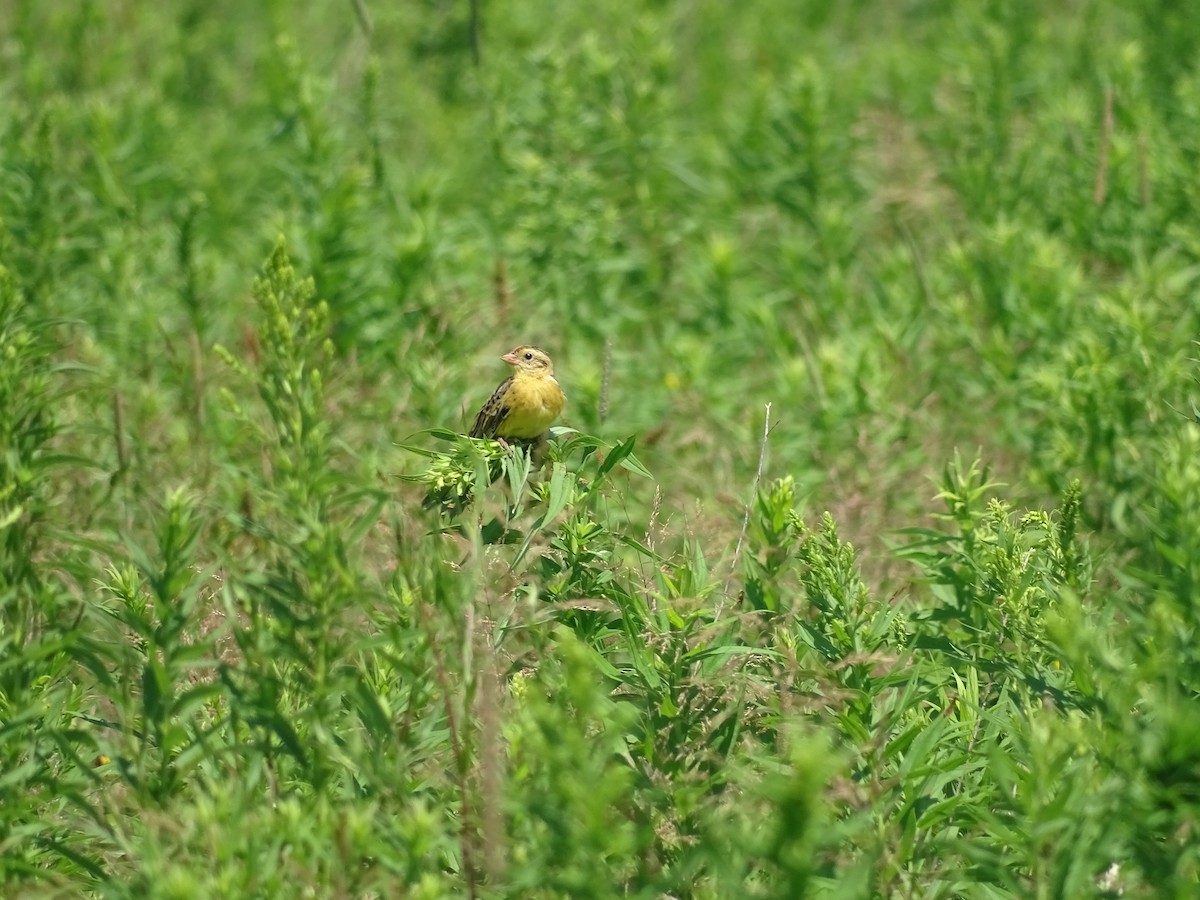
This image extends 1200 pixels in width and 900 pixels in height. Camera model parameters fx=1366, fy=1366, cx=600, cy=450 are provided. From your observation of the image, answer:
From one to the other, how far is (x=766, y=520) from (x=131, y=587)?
1780mm

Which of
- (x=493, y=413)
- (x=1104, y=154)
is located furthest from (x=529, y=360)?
(x=1104, y=154)

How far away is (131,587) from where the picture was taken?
12.2ft

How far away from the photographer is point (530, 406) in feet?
14.8

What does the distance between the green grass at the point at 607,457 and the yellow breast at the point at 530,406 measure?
0.25 m

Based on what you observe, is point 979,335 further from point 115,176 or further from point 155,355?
point 115,176

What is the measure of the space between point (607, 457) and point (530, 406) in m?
0.97

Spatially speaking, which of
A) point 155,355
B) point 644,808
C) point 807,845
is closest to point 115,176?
point 155,355

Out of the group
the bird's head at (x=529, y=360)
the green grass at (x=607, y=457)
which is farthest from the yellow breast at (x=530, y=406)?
the bird's head at (x=529, y=360)

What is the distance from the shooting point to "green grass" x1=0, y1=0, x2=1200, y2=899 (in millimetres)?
3010

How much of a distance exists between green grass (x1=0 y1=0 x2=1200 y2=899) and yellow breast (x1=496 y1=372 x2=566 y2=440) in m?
0.25

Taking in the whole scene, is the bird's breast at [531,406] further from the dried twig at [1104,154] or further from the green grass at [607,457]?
the dried twig at [1104,154]

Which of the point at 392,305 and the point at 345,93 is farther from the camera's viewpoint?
the point at 345,93

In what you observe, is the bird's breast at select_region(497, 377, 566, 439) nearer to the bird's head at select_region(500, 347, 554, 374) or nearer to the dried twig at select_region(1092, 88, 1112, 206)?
the bird's head at select_region(500, 347, 554, 374)

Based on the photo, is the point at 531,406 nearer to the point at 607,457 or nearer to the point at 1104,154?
the point at 607,457
